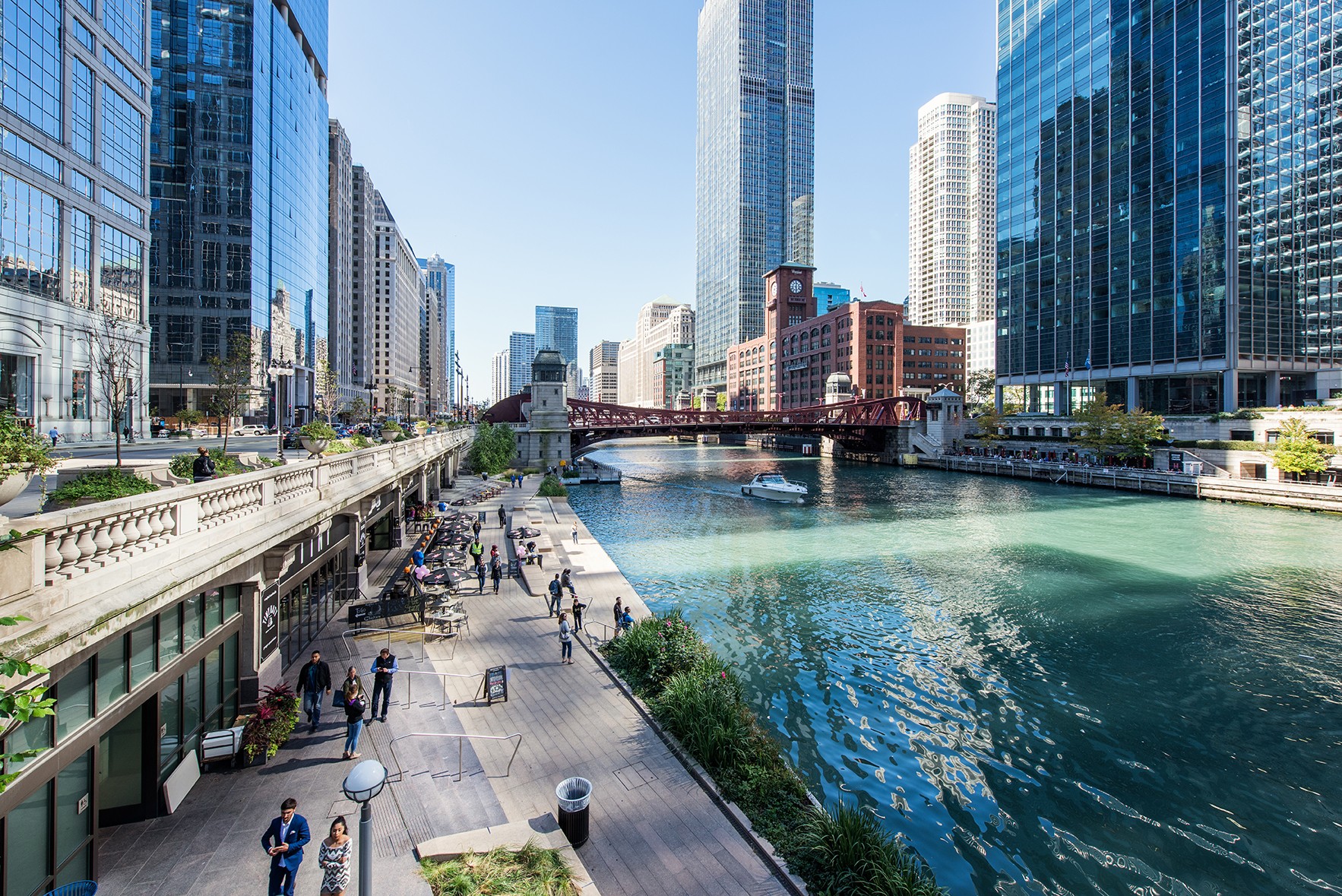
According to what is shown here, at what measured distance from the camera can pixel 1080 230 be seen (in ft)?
338

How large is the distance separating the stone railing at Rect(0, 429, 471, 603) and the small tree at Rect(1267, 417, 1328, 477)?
79.0 meters

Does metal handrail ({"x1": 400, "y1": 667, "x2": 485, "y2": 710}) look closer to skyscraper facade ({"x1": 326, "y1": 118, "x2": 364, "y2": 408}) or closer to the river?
the river

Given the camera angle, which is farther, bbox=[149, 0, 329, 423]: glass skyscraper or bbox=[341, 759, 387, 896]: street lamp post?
bbox=[149, 0, 329, 423]: glass skyscraper

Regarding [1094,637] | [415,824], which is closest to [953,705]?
[1094,637]

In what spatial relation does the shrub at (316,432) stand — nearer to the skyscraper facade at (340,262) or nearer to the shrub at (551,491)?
the shrub at (551,491)

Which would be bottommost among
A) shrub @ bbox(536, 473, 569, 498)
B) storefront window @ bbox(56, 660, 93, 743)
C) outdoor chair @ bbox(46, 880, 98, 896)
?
outdoor chair @ bbox(46, 880, 98, 896)

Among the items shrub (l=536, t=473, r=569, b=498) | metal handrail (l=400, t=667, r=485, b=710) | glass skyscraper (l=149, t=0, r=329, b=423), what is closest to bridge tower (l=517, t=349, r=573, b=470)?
shrub (l=536, t=473, r=569, b=498)

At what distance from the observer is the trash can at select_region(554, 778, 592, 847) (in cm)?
1045

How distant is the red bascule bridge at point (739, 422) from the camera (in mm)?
97812

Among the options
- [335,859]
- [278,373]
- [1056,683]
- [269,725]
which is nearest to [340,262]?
[278,373]

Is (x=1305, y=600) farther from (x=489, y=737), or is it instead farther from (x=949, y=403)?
(x=949, y=403)

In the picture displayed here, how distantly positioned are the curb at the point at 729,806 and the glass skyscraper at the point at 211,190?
78512 millimetres

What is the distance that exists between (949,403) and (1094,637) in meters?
92.6

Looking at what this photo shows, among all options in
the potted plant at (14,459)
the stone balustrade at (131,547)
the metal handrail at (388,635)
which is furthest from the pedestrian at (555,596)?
the potted plant at (14,459)
